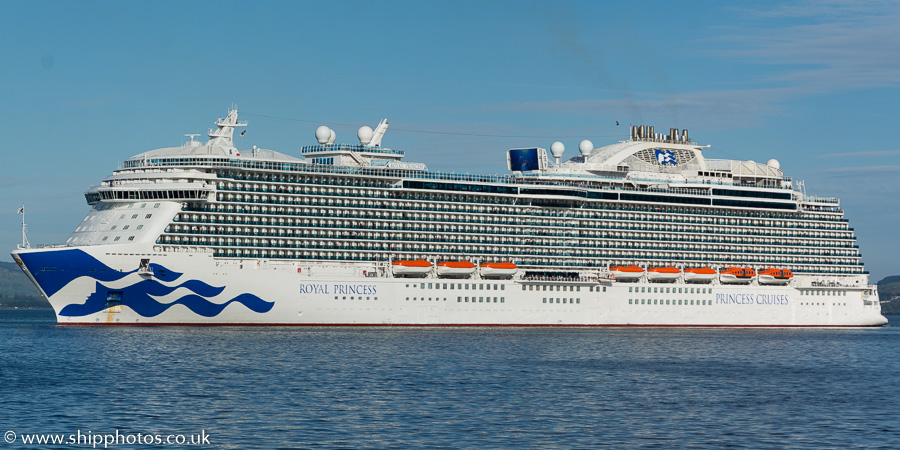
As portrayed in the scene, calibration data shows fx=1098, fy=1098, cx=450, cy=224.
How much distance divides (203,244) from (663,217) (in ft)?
151

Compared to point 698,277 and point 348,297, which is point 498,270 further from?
point 698,277

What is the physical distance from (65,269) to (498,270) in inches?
1364

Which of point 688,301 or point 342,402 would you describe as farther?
point 688,301

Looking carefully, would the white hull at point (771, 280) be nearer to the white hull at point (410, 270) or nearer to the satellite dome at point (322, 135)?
the white hull at point (410, 270)

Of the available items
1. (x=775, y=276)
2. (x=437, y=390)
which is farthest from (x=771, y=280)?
(x=437, y=390)

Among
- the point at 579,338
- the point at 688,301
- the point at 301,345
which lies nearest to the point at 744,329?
the point at 688,301

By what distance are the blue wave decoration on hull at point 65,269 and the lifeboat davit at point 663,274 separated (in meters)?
46.1

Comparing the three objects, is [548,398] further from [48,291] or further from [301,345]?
[48,291]

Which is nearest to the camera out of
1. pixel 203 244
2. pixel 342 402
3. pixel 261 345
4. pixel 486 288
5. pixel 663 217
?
pixel 342 402

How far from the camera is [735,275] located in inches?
4156

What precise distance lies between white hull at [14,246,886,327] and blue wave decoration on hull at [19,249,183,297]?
0.07 meters

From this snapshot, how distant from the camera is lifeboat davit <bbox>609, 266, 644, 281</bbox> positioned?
3915 inches

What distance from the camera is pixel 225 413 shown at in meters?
39.8

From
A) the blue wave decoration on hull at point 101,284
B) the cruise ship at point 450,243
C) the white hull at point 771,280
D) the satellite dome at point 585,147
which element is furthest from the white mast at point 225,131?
the white hull at point 771,280
